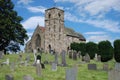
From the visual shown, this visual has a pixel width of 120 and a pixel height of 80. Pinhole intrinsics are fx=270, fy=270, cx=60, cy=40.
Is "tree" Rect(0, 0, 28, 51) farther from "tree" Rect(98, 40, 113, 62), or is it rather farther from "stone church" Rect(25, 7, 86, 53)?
"stone church" Rect(25, 7, 86, 53)

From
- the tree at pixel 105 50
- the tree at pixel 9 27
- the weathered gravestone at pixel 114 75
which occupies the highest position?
the tree at pixel 9 27

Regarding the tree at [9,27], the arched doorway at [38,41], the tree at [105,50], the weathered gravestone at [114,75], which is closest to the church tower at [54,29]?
the arched doorway at [38,41]

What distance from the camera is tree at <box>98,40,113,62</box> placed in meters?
41.8

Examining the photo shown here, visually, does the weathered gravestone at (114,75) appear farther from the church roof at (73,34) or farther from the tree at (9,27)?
the church roof at (73,34)

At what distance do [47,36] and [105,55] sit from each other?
34.5 m

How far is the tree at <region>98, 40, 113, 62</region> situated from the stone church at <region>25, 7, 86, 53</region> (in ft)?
97.7

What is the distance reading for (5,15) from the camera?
166 ft

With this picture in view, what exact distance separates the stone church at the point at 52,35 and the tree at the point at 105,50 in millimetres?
29789

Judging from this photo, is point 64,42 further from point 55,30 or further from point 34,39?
point 34,39

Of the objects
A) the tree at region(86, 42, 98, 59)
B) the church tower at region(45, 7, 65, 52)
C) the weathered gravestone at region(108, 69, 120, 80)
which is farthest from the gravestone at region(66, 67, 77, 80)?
the church tower at region(45, 7, 65, 52)

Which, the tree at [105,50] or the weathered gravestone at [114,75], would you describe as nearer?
the weathered gravestone at [114,75]

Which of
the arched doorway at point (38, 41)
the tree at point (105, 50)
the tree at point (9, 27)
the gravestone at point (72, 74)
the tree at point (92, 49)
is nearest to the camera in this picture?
the gravestone at point (72, 74)

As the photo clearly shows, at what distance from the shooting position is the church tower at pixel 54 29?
7338 cm

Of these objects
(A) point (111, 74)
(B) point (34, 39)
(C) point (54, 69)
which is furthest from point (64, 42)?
(A) point (111, 74)
